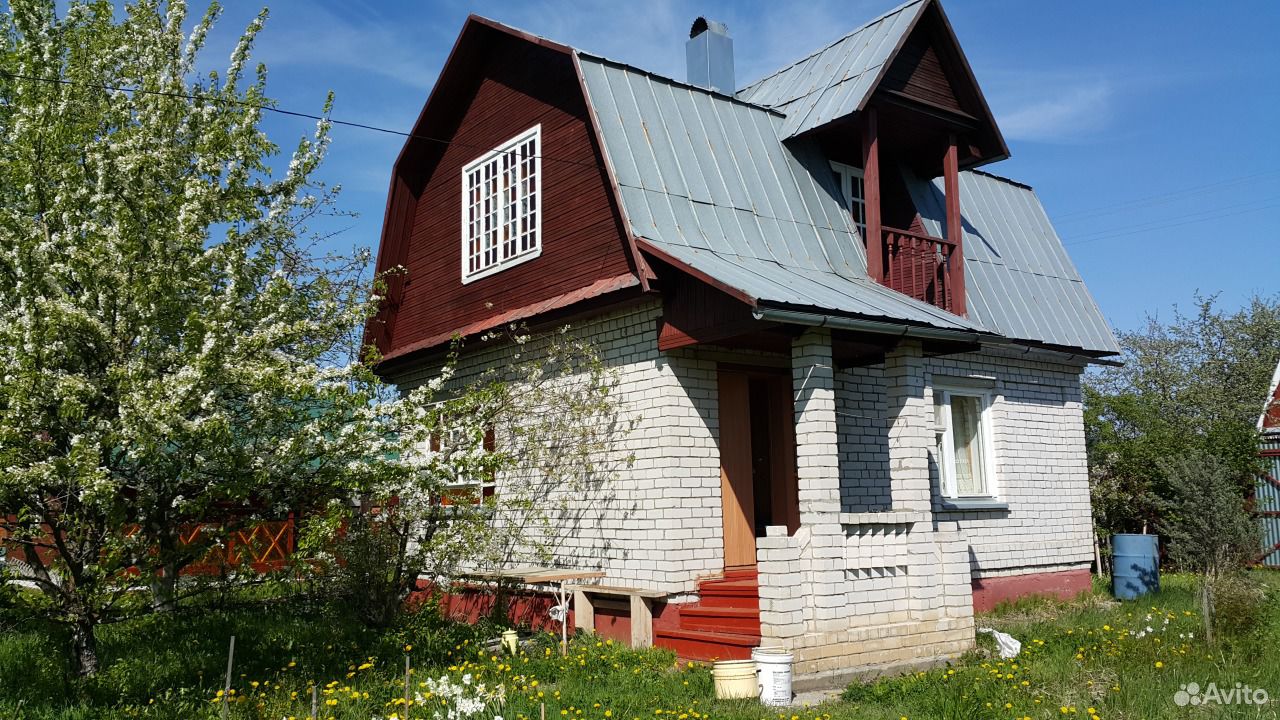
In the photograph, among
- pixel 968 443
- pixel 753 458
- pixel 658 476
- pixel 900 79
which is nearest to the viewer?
pixel 658 476

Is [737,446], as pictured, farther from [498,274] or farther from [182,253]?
[182,253]

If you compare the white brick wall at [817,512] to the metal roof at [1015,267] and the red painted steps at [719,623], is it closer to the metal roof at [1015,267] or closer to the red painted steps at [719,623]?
the red painted steps at [719,623]

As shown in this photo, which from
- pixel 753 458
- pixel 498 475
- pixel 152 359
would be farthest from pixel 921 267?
pixel 152 359

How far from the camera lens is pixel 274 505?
25.4 ft

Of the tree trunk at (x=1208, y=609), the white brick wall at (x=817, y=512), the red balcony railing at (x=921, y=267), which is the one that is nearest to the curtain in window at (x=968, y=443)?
the white brick wall at (x=817, y=512)

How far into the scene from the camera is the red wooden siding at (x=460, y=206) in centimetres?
1057

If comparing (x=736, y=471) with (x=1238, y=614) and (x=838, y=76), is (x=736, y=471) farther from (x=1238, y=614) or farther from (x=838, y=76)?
(x=838, y=76)

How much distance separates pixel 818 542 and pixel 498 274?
5.61 meters

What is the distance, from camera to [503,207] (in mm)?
12156

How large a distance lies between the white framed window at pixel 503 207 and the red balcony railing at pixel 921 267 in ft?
13.2

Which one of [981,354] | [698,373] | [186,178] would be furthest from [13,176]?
[981,354]

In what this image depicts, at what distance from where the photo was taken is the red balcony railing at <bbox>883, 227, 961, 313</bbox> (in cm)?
1124
